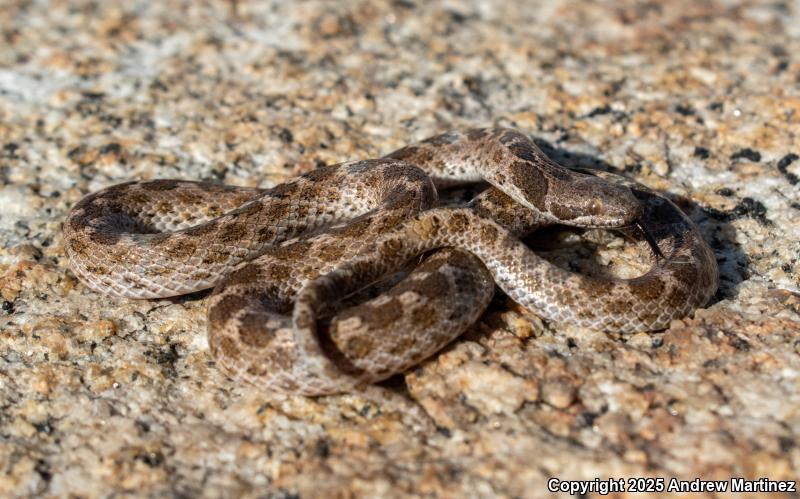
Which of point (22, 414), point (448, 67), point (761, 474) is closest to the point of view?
point (761, 474)

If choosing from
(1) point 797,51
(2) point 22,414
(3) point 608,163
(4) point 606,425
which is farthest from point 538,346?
(1) point 797,51

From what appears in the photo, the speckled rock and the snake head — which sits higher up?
the snake head

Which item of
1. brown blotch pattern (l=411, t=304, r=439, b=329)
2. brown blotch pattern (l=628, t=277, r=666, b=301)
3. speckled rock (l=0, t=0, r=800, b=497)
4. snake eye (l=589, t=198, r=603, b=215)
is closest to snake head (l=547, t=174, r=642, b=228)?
snake eye (l=589, t=198, r=603, b=215)

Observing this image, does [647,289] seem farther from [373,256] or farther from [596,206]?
[373,256]

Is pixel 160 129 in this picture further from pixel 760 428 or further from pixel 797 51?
pixel 797 51

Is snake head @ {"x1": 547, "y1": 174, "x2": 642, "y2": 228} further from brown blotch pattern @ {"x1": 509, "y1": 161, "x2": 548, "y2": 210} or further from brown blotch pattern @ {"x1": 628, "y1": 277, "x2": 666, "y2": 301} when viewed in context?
brown blotch pattern @ {"x1": 628, "y1": 277, "x2": 666, "y2": 301}

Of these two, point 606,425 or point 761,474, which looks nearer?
point 761,474

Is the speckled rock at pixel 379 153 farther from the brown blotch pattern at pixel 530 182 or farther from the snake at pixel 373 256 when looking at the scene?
the brown blotch pattern at pixel 530 182
